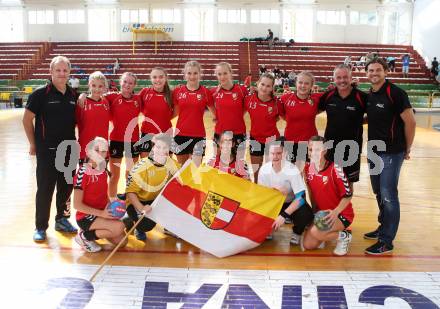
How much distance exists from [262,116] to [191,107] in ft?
2.42

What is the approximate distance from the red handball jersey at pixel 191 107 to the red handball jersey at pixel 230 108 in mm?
135

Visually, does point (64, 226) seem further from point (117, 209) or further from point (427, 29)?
point (427, 29)

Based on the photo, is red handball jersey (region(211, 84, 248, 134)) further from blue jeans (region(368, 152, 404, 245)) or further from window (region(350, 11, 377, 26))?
window (region(350, 11, 377, 26))

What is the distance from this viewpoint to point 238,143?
4.25 metres

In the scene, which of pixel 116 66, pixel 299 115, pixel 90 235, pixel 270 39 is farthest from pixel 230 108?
pixel 270 39

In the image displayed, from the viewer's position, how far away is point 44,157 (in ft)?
11.7

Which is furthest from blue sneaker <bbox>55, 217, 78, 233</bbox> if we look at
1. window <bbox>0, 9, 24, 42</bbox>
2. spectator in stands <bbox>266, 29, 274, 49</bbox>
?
window <bbox>0, 9, 24, 42</bbox>

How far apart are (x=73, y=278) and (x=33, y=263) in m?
0.45

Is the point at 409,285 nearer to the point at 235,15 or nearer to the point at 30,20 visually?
the point at 235,15

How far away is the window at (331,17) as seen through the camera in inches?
1031

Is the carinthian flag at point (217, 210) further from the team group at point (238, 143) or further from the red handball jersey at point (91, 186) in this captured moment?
the red handball jersey at point (91, 186)

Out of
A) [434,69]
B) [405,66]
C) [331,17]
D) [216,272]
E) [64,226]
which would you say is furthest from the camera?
[331,17]

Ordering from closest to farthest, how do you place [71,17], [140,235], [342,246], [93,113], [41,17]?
[342,246] → [140,235] → [93,113] → [71,17] → [41,17]

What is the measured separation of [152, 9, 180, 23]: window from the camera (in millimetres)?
26281
